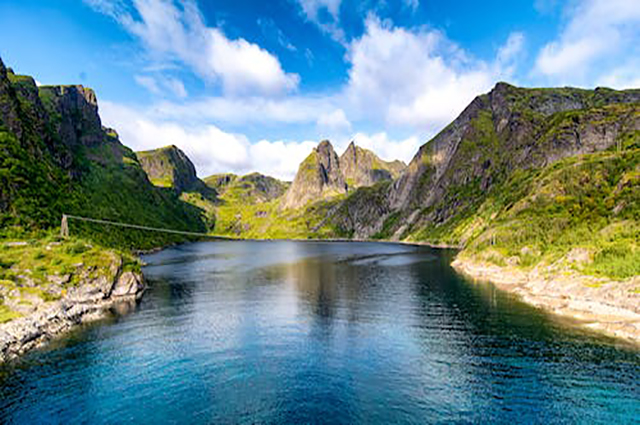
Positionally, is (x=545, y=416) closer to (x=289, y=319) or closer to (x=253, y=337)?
(x=253, y=337)

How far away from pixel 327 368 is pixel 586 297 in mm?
69893

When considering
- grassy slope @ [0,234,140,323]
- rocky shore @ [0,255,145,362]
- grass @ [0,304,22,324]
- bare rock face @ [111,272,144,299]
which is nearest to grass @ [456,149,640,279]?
rocky shore @ [0,255,145,362]

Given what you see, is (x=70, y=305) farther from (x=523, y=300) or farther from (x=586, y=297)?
(x=586, y=297)

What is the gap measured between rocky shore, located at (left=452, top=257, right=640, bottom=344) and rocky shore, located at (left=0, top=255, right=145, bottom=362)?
101415 mm

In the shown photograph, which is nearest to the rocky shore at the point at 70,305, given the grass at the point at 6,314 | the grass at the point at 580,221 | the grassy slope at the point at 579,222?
the grass at the point at 6,314

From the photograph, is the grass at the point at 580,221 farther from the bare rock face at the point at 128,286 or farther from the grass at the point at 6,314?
the grass at the point at 6,314

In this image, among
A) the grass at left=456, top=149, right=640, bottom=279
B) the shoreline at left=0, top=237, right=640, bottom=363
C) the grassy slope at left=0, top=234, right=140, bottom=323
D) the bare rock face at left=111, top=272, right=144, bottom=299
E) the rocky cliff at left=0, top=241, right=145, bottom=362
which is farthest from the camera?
the bare rock face at left=111, top=272, right=144, bottom=299

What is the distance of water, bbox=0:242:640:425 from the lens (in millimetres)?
39219

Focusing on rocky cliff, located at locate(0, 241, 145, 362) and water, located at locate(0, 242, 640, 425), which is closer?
water, located at locate(0, 242, 640, 425)

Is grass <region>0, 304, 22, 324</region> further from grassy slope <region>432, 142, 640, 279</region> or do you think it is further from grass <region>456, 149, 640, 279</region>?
grassy slope <region>432, 142, 640, 279</region>

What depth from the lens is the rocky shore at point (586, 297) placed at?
6712cm

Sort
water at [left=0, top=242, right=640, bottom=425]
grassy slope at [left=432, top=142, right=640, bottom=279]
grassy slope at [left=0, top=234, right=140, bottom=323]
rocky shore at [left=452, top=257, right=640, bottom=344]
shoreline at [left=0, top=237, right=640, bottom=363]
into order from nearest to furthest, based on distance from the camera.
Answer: water at [left=0, top=242, right=640, bottom=425] → shoreline at [left=0, top=237, right=640, bottom=363] → rocky shore at [left=452, top=257, right=640, bottom=344] → grassy slope at [left=0, top=234, right=140, bottom=323] → grassy slope at [left=432, top=142, right=640, bottom=279]

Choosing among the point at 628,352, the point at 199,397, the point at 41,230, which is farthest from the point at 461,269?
the point at 41,230

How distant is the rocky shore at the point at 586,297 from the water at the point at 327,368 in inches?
240
